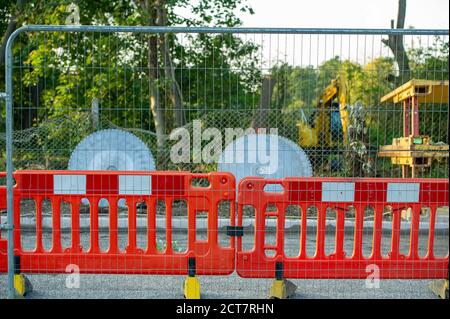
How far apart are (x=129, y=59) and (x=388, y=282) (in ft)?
14.8

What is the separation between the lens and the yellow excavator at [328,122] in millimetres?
11727

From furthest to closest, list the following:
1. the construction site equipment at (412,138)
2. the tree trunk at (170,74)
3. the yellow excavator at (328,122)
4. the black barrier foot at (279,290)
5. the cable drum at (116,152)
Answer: the yellow excavator at (328,122) → the tree trunk at (170,74) → the cable drum at (116,152) → the construction site equipment at (412,138) → the black barrier foot at (279,290)

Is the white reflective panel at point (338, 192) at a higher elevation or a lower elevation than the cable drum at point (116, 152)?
lower

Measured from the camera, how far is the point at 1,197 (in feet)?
19.2

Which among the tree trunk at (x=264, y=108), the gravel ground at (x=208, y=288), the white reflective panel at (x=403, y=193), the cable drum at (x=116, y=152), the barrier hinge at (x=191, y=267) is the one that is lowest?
the gravel ground at (x=208, y=288)

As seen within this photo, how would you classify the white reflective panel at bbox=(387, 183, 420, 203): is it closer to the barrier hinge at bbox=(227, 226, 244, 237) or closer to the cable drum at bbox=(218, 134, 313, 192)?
the barrier hinge at bbox=(227, 226, 244, 237)

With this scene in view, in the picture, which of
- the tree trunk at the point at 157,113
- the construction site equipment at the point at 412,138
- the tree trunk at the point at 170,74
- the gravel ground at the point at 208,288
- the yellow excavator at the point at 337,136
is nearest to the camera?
the gravel ground at the point at 208,288

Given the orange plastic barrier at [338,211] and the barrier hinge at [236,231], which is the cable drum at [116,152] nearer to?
the barrier hinge at [236,231]

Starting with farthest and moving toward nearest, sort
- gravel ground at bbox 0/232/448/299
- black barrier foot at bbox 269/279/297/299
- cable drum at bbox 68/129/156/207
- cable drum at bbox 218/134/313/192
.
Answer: cable drum at bbox 68/129/156/207 → cable drum at bbox 218/134/313/192 → gravel ground at bbox 0/232/448/299 → black barrier foot at bbox 269/279/297/299

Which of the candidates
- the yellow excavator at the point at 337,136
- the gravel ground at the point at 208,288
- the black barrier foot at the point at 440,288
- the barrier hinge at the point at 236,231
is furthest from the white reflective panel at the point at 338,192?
the black barrier foot at the point at 440,288

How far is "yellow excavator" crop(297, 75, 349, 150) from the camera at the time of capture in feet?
38.5

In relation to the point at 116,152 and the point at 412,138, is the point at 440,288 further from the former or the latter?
the point at 116,152

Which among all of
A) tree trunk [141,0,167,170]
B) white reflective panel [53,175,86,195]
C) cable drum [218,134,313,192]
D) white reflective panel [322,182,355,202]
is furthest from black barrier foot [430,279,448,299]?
tree trunk [141,0,167,170]

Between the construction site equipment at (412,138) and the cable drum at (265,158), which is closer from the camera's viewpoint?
the construction site equipment at (412,138)
